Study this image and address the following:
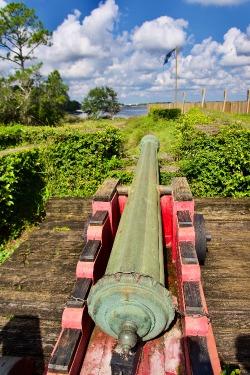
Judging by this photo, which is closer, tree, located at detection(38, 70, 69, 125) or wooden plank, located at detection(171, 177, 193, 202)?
wooden plank, located at detection(171, 177, 193, 202)

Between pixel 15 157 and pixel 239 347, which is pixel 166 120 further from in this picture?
pixel 239 347

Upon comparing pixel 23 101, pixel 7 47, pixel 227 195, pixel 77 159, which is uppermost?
pixel 7 47

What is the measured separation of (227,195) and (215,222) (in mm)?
1341

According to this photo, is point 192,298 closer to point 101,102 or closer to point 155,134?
point 155,134

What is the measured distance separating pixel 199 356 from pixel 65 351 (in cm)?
97

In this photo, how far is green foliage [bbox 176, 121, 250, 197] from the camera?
632 cm

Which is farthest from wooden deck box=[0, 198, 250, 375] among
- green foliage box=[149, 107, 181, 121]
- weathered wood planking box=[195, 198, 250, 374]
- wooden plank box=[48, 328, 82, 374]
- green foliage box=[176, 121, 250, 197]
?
green foliage box=[149, 107, 181, 121]

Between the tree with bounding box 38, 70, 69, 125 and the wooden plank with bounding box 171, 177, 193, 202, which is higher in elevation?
the tree with bounding box 38, 70, 69, 125

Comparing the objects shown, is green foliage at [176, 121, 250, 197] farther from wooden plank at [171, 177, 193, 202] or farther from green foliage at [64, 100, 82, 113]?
green foliage at [64, 100, 82, 113]

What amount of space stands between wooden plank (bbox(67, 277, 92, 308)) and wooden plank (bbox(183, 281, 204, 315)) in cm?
84

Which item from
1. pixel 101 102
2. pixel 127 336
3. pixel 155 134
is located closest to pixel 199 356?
pixel 127 336

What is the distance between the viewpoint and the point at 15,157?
6285mm

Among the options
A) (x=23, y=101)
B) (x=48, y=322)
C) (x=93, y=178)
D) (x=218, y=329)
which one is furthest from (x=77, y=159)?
(x=23, y=101)

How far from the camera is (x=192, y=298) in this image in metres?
2.40
